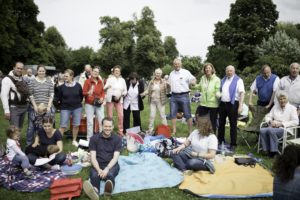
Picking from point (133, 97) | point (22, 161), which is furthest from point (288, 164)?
point (133, 97)

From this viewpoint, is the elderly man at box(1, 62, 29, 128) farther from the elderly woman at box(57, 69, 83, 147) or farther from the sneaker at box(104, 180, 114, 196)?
the sneaker at box(104, 180, 114, 196)

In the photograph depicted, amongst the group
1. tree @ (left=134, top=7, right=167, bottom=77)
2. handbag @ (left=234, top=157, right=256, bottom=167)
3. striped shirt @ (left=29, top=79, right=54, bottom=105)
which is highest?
tree @ (left=134, top=7, right=167, bottom=77)

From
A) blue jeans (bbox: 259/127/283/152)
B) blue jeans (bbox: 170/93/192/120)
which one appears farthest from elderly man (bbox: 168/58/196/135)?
blue jeans (bbox: 259/127/283/152)

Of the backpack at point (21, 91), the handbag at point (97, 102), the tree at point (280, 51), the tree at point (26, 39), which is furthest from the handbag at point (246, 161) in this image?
the tree at point (26, 39)

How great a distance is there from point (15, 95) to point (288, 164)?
5482 mm

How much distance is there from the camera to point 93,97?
25.5 feet

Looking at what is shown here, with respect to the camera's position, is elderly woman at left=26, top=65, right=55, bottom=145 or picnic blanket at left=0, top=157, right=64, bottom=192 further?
elderly woman at left=26, top=65, right=55, bottom=145

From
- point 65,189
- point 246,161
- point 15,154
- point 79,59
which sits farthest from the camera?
point 79,59

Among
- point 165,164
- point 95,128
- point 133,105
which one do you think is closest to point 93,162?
point 165,164

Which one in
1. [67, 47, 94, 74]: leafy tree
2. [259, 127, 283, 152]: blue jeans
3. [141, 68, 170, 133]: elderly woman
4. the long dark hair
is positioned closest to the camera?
the long dark hair

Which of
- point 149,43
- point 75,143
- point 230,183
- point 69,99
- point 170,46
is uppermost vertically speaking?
point 170,46

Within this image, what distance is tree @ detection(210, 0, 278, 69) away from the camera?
126ft

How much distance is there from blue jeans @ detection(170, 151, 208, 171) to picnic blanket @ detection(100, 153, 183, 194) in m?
0.13

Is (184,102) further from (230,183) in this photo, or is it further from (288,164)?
(288,164)
